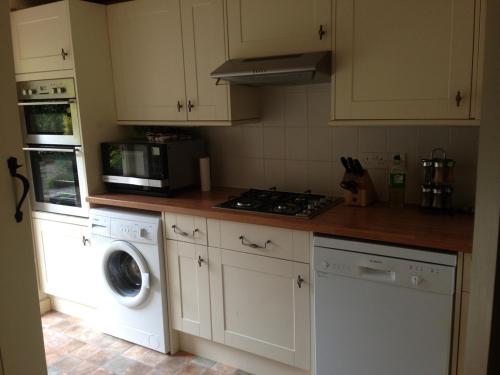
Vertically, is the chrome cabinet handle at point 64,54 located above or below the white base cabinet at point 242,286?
above

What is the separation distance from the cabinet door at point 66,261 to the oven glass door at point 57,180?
131 mm

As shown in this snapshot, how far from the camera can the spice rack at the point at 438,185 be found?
81.3 inches

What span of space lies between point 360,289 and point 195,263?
933 millimetres

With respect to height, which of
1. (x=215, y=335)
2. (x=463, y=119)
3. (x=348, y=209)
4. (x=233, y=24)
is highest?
(x=233, y=24)

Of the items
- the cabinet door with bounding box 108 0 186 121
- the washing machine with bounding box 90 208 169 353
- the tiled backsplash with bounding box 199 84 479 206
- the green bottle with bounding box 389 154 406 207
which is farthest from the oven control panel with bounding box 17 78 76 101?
the green bottle with bounding box 389 154 406 207

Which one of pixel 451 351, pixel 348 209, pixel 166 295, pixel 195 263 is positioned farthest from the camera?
pixel 166 295

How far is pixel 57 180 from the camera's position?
9.61ft

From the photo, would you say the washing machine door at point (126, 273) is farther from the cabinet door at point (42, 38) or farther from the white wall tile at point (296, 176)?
the cabinet door at point (42, 38)

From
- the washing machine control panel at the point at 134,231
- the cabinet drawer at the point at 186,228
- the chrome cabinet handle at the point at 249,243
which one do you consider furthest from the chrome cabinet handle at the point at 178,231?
the chrome cabinet handle at the point at 249,243

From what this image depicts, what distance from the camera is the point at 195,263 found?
2430 millimetres

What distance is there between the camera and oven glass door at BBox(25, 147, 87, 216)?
2.80m

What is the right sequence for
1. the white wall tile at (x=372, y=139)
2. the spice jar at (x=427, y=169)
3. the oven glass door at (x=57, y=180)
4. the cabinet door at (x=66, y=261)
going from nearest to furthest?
1. the spice jar at (x=427, y=169)
2. the white wall tile at (x=372, y=139)
3. the oven glass door at (x=57, y=180)
4. the cabinet door at (x=66, y=261)

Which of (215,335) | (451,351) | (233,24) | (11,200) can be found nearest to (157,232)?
(215,335)

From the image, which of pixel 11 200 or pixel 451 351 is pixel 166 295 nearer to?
pixel 11 200
